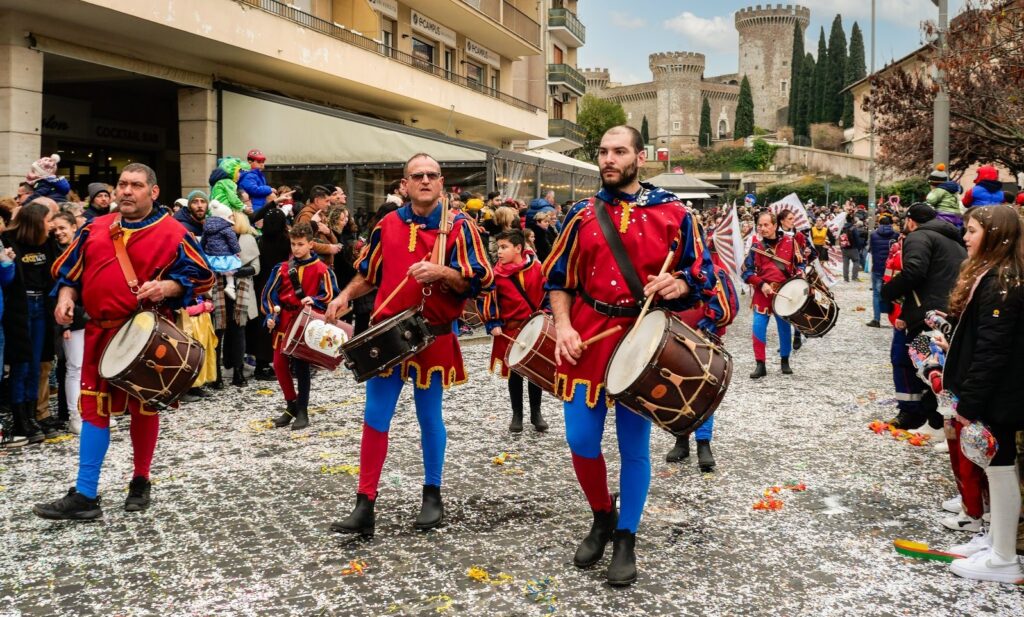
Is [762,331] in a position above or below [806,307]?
below

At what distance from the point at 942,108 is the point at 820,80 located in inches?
3223

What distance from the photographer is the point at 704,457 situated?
6.24m

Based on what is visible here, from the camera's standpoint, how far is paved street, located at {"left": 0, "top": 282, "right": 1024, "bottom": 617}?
4016 millimetres

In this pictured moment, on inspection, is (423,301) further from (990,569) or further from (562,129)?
(562,129)

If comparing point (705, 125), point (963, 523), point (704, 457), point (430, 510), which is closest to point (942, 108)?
point (704, 457)

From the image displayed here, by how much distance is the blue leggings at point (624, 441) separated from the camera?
13.9 ft

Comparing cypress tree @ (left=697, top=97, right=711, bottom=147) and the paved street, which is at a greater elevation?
cypress tree @ (left=697, top=97, right=711, bottom=147)

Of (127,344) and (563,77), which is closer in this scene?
(127,344)

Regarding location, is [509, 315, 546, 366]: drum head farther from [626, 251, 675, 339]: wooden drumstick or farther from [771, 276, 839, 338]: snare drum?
[771, 276, 839, 338]: snare drum

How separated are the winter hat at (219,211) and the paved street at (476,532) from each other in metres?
2.57

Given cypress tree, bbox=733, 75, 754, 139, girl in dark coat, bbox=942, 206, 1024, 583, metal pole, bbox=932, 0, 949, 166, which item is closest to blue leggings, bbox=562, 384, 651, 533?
girl in dark coat, bbox=942, 206, 1024, 583

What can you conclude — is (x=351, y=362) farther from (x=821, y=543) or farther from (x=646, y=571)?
(x=821, y=543)

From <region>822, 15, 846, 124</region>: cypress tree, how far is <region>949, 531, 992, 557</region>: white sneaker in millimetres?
89865

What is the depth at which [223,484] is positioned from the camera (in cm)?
584
